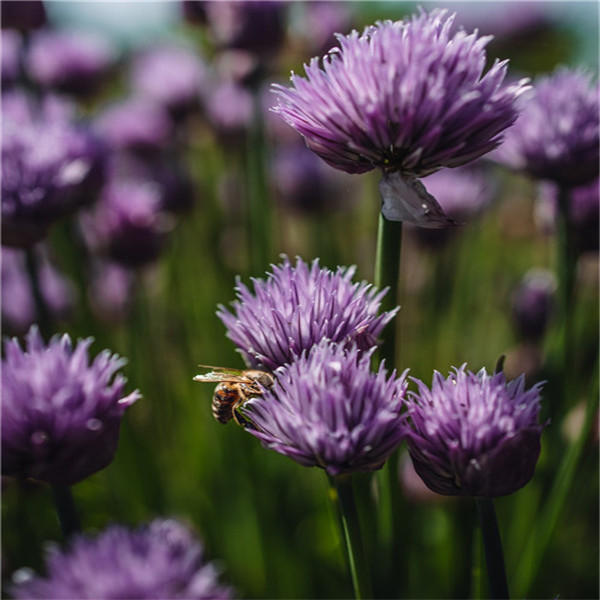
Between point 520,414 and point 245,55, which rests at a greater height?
point 245,55

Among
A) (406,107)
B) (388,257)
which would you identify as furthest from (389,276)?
(406,107)

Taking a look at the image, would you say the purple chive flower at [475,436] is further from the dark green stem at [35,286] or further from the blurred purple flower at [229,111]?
the blurred purple flower at [229,111]

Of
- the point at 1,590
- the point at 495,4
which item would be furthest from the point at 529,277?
the point at 495,4

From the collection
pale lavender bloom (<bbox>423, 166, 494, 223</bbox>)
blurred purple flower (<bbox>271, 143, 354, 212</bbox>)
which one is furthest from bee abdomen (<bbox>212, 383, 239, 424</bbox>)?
blurred purple flower (<bbox>271, 143, 354, 212</bbox>)

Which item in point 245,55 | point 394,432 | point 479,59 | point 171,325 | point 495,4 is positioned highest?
point 495,4

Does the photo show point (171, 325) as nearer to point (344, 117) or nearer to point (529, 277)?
point (529, 277)

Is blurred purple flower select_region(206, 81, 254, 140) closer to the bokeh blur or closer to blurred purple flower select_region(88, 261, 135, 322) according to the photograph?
the bokeh blur

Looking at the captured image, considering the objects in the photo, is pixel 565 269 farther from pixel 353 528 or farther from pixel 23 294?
pixel 23 294
